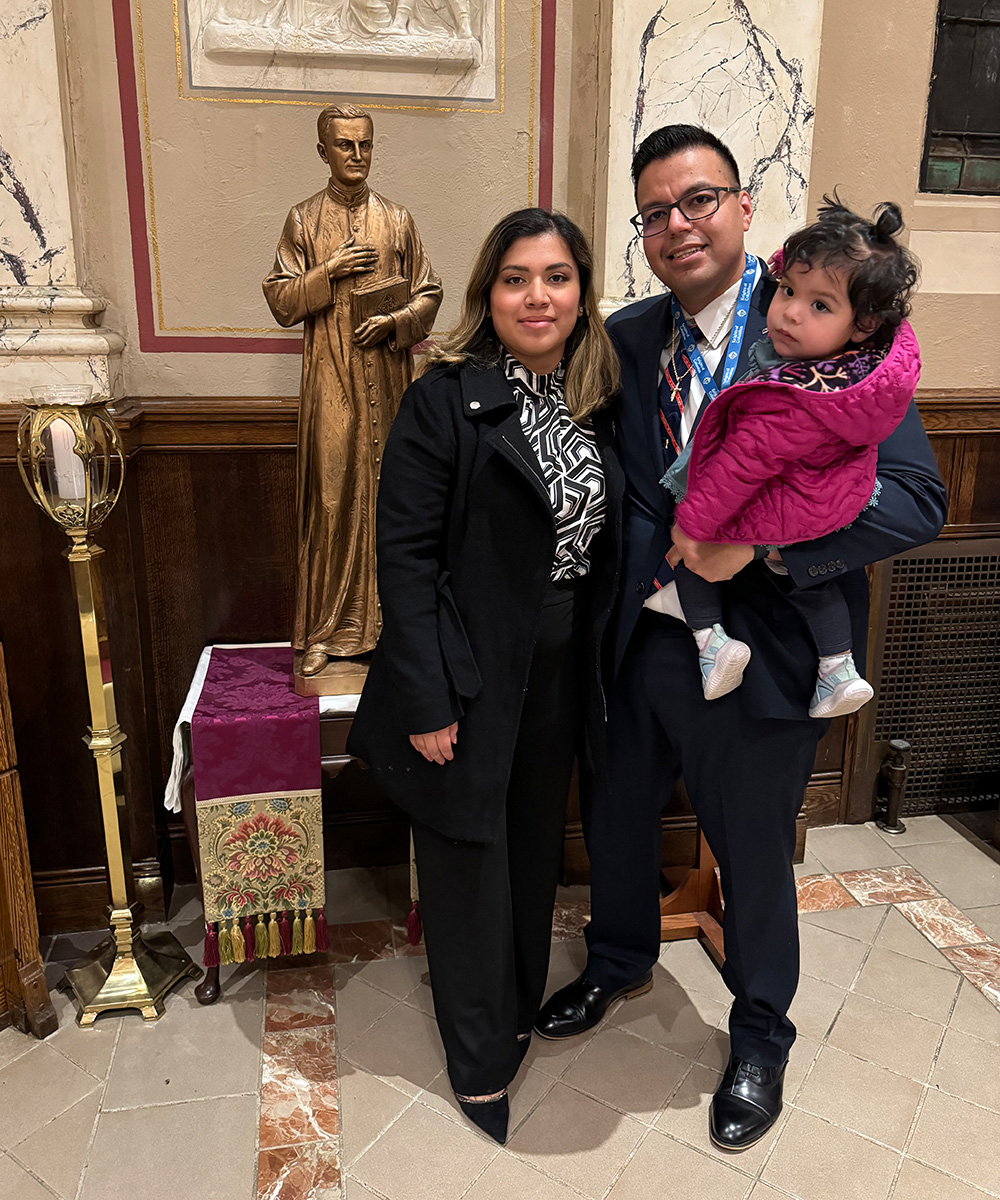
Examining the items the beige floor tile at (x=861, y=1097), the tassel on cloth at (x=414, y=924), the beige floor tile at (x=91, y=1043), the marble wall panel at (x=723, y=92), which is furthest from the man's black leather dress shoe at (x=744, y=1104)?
the marble wall panel at (x=723, y=92)

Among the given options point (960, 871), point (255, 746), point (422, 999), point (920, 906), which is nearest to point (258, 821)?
point (255, 746)

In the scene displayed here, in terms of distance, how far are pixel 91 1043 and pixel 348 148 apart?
217 centimetres

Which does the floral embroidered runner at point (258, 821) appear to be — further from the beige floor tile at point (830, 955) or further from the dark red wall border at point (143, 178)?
the beige floor tile at point (830, 955)

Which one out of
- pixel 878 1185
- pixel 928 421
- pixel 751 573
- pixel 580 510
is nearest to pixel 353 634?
pixel 580 510

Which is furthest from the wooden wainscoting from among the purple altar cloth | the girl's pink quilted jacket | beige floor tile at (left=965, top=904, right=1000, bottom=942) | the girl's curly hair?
the girl's curly hair

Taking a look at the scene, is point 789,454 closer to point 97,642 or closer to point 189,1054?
point 97,642

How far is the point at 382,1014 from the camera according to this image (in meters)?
2.51

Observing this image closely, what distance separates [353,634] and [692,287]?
A: 119cm

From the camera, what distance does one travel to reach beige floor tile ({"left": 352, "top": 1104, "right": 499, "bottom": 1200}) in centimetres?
200

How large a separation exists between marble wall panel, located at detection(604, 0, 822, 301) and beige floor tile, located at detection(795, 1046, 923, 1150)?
6.64 ft

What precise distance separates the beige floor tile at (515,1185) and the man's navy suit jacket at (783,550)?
3.38ft

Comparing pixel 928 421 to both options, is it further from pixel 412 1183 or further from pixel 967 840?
pixel 412 1183

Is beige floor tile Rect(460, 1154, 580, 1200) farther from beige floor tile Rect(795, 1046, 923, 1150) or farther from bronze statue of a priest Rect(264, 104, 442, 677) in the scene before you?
bronze statue of a priest Rect(264, 104, 442, 677)

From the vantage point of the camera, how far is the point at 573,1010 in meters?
2.44
